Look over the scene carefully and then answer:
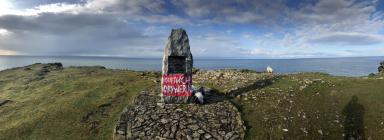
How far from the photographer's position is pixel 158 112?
67.6ft

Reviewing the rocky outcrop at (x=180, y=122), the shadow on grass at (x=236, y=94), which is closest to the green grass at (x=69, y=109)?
the rocky outcrop at (x=180, y=122)

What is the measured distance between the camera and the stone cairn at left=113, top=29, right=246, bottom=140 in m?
18.0

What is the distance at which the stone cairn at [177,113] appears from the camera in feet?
59.0

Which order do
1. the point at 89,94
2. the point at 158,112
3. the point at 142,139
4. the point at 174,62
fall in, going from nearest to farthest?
the point at 142,139, the point at 158,112, the point at 174,62, the point at 89,94

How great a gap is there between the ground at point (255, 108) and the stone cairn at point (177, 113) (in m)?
1.24

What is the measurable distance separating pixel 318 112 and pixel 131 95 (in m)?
16.2

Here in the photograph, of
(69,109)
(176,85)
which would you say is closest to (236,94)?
(176,85)

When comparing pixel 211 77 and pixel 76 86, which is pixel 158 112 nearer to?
pixel 211 77

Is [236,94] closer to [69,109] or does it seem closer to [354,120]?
[354,120]

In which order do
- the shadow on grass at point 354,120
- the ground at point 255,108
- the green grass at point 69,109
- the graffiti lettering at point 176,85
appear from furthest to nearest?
the graffiti lettering at point 176,85 → the green grass at point 69,109 → the ground at point 255,108 → the shadow on grass at point 354,120

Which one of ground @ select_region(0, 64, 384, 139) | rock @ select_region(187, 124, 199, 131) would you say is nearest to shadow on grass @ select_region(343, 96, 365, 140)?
ground @ select_region(0, 64, 384, 139)

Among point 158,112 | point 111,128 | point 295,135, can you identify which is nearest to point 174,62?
point 158,112

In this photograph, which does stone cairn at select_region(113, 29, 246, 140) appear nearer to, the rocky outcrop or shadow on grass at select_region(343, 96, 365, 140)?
the rocky outcrop

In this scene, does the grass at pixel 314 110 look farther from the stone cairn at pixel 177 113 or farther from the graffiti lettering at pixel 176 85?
the graffiti lettering at pixel 176 85
